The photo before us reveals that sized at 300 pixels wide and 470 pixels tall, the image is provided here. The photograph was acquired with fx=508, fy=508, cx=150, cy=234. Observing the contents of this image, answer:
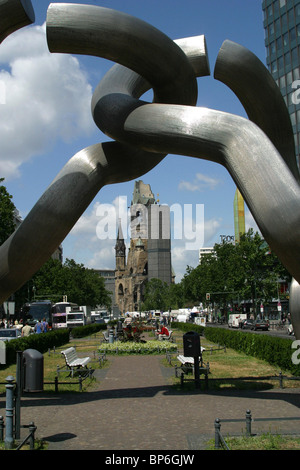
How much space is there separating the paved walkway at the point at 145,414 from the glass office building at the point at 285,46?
2125 inches

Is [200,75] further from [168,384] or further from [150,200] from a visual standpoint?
[150,200]

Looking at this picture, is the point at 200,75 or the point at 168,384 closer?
the point at 200,75

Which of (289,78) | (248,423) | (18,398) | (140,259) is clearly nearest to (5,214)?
(18,398)

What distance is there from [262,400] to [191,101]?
6.85m

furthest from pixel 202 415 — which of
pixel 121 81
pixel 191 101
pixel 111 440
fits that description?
pixel 121 81

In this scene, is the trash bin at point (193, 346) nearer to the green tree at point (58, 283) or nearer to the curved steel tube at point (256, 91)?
the curved steel tube at point (256, 91)

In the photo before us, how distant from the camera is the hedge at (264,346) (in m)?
16.1

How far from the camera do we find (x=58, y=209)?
10641mm

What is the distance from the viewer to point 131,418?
9.89m

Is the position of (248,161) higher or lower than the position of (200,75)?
lower

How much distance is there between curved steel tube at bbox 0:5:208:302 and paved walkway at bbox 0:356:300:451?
113 inches

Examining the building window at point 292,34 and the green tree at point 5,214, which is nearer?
the green tree at point 5,214

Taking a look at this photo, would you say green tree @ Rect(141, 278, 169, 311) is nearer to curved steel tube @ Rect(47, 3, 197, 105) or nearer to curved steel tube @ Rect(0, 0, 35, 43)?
curved steel tube @ Rect(47, 3, 197, 105)

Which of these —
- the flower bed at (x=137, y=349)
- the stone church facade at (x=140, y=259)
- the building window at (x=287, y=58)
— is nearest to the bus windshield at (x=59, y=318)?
the flower bed at (x=137, y=349)
